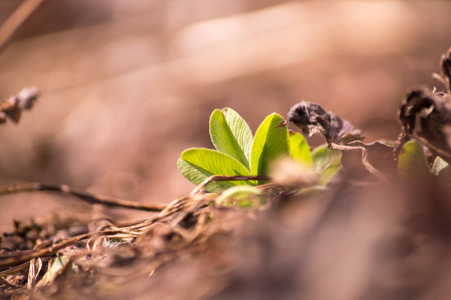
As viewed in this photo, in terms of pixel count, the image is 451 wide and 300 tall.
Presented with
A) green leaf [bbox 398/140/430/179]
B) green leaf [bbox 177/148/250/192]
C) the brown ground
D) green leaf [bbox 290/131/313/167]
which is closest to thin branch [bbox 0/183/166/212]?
green leaf [bbox 177/148/250/192]

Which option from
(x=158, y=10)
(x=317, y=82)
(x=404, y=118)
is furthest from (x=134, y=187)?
(x=158, y=10)

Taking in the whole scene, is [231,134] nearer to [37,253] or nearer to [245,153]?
[245,153]

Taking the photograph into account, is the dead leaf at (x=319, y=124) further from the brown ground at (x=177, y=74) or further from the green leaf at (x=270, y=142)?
the brown ground at (x=177, y=74)

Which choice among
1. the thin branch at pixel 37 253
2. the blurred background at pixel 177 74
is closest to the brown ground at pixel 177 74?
the blurred background at pixel 177 74

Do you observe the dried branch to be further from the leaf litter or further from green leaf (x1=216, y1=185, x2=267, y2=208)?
green leaf (x1=216, y1=185, x2=267, y2=208)

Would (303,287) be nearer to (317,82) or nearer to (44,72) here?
(317,82)
